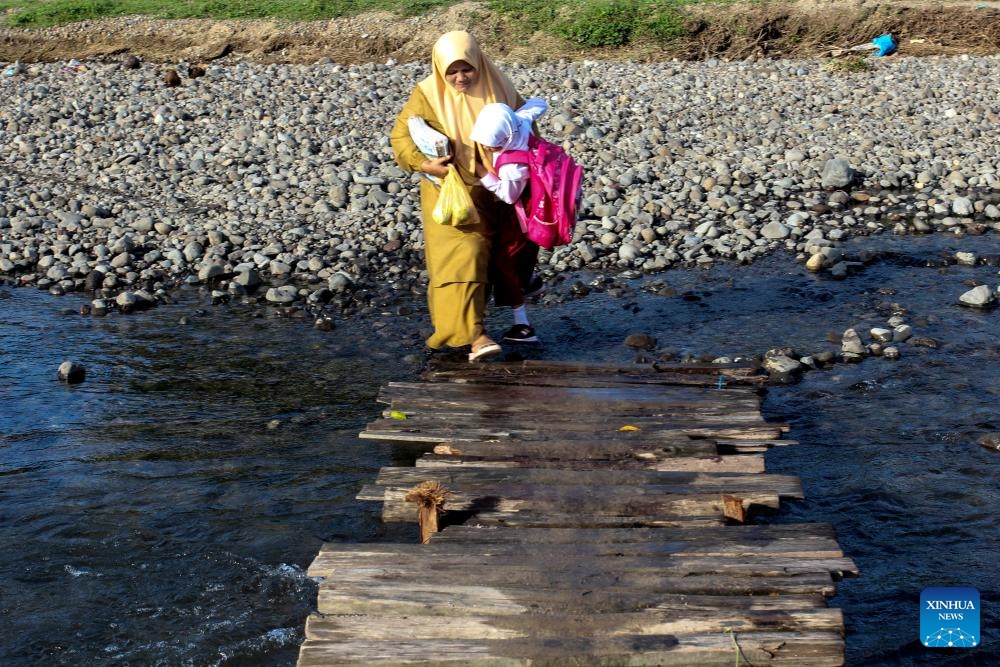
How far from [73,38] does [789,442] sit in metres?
13.3

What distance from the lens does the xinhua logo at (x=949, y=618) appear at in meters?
4.23

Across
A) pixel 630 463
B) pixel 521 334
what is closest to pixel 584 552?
pixel 630 463

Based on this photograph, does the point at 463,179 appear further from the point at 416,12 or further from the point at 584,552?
the point at 416,12

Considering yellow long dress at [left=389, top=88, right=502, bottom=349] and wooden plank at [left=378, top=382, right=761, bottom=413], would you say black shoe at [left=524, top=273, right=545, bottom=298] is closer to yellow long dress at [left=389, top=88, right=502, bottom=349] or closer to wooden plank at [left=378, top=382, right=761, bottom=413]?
yellow long dress at [left=389, top=88, right=502, bottom=349]

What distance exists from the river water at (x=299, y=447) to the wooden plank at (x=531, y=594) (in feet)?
1.78

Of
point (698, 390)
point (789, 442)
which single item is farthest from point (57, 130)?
point (789, 442)

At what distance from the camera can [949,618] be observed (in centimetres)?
433

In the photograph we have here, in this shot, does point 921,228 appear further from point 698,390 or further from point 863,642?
point 863,642

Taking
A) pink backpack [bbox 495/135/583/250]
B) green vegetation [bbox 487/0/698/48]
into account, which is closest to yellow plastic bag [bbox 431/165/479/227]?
pink backpack [bbox 495/135/583/250]

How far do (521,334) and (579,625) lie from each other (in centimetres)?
338

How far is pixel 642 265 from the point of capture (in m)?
8.39

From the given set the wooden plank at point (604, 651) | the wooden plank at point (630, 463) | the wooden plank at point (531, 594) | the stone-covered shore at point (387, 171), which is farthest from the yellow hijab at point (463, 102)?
the wooden plank at point (604, 651)

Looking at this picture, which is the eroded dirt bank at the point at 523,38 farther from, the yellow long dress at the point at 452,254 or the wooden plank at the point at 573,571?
the wooden plank at the point at 573,571

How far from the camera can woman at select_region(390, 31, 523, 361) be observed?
5887 mm
